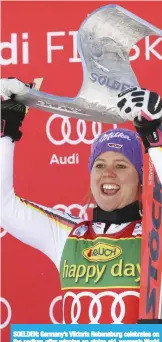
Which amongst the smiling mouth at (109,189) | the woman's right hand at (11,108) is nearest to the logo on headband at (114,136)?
the smiling mouth at (109,189)

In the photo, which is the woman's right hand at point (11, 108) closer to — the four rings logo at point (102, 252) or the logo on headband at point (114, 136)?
the logo on headband at point (114, 136)

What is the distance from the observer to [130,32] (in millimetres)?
2701

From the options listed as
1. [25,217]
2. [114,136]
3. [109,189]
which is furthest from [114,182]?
[25,217]

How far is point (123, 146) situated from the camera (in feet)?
8.96

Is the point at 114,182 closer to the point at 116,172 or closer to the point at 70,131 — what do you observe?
the point at 116,172

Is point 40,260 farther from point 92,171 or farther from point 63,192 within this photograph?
point 92,171

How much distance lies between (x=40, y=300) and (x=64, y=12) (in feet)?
3.05

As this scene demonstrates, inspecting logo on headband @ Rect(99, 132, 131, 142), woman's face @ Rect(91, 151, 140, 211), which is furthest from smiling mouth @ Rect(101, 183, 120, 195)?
logo on headband @ Rect(99, 132, 131, 142)

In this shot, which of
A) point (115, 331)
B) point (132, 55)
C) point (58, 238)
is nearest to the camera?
point (115, 331)

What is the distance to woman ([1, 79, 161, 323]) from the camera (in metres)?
2.63

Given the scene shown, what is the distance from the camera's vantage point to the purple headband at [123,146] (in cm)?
273

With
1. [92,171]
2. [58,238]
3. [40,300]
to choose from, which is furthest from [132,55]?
[40,300]

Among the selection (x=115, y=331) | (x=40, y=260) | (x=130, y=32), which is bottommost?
(x=115, y=331)

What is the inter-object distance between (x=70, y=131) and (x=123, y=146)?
0.36 m
